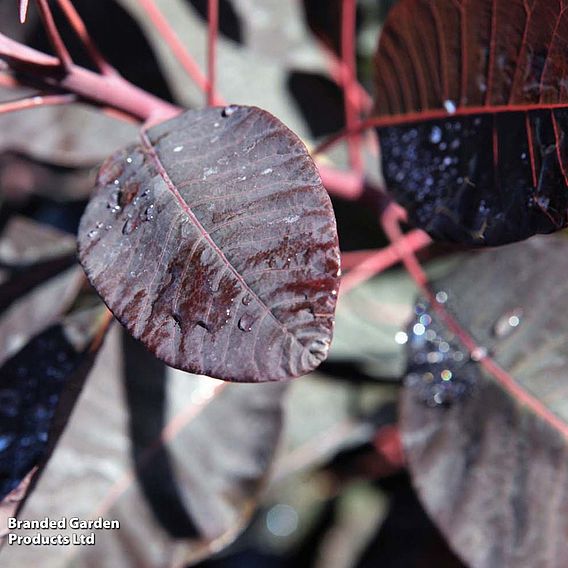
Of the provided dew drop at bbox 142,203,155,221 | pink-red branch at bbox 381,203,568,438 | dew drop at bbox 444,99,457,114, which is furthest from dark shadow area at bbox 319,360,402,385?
dew drop at bbox 142,203,155,221

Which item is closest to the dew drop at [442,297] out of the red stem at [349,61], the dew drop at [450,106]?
the red stem at [349,61]

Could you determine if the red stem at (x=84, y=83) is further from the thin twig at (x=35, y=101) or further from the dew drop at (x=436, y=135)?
the dew drop at (x=436, y=135)

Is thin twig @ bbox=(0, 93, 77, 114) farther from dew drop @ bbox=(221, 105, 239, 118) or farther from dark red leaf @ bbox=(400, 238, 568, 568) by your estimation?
dark red leaf @ bbox=(400, 238, 568, 568)

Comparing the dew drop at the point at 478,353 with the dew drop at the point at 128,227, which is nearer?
the dew drop at the point at 128,227

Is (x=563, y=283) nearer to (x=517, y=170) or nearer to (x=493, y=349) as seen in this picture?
(x=493, y=349)

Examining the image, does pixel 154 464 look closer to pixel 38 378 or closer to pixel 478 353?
pixel 38 378

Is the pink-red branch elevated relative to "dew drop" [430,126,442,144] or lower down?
lower down

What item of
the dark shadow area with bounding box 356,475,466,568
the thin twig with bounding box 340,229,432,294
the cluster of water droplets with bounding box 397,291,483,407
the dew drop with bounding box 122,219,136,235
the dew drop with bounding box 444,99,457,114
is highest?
the dew drop with bounding box 444,99,457,114
